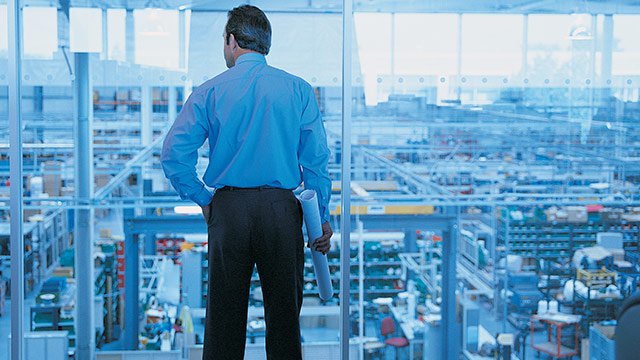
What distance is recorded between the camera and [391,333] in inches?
140

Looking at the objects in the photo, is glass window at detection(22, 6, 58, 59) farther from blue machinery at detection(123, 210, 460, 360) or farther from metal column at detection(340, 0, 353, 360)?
metal column at detection(340, 0, 353, 360)

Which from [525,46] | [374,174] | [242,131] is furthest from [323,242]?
[525,46]

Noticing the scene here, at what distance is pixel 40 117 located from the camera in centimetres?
288

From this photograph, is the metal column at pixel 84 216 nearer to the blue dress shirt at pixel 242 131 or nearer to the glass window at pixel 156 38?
the glass window at pixel 156 38

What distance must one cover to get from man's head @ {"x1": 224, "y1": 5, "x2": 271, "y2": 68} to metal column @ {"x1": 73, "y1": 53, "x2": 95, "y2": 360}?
3.13 ft

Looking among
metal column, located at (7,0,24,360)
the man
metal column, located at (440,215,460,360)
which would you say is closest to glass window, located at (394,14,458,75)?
metal column, located at (440,215,460,360)

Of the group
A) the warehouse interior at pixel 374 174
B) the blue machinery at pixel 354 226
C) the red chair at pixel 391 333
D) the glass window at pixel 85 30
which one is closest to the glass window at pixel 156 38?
the warehouse interior at pixel 374 174

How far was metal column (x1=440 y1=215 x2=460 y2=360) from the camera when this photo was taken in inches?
135

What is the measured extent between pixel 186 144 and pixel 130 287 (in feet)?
5.51

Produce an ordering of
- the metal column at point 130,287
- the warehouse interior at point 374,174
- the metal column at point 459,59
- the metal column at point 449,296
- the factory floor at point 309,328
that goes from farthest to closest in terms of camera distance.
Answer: the metal column at point 449,296 < the metal column at point 130,287 < the metal column at point 459,59 < the warehouse interior at point 374,174 < the factory floor at point 309,328

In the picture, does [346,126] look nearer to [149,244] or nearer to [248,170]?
[248,170]

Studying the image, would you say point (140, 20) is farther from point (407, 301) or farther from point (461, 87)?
point (407, 301)

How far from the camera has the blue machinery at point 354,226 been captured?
3.15 metres

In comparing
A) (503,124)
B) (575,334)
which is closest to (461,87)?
(503,124)
